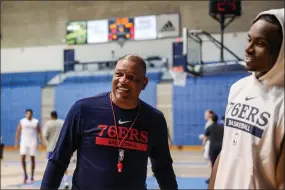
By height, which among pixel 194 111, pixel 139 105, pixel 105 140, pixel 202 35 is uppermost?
pixel 202 35

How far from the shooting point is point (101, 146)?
9.02ft

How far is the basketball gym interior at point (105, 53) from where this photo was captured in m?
21.4

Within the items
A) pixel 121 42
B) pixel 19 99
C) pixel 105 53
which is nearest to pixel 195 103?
pixel 121 42

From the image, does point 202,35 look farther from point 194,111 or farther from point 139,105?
point 139,105

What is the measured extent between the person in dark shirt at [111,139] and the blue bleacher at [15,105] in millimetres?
22234

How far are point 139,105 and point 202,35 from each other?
15093 mm

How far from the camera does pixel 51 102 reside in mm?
24562

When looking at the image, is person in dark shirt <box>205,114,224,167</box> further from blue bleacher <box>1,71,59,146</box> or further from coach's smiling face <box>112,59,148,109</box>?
blue bleacher <box>1,71,59,146</box>

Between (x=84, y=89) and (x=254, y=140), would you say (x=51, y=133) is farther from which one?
(x=84, y=89)

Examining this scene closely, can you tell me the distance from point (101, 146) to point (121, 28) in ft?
69.0

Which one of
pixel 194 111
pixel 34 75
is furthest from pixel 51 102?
pixel 194 111

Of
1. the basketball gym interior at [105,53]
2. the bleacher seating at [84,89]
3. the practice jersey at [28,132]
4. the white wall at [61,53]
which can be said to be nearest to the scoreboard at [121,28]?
the basketball gym interior at [105,53]

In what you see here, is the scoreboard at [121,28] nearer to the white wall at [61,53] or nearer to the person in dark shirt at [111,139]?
the white wall at [61,53]

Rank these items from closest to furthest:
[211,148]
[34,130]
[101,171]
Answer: [101,171], [211,148], [34,130]
